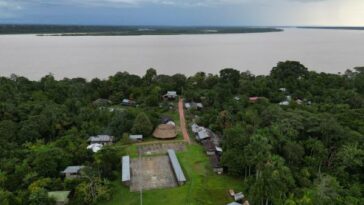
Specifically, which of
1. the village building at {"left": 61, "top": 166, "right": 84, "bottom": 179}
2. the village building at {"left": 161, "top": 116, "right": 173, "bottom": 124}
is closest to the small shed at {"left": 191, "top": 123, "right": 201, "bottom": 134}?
the village building at {"left": 161, "top": 116, "right": 173, "bottom": 124}

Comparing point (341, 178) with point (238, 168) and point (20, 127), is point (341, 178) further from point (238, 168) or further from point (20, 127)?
point (20, 127)

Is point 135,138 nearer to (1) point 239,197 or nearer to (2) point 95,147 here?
(2) point 95,147

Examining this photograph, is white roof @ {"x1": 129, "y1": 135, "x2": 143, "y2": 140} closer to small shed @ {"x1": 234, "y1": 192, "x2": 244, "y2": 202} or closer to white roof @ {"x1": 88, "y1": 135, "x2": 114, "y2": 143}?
white roof @ {"x1": 88, "y1": 135, "x2": 114, "y2": 143}

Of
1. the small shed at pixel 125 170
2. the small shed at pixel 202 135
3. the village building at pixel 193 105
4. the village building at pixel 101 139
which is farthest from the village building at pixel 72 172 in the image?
the village building at pixel 193 105

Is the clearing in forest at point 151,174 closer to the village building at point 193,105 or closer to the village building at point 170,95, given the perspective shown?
the village building at point 193,105

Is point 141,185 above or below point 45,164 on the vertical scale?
below

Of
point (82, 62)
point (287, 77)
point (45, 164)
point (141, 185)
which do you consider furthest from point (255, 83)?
point (82, 62)

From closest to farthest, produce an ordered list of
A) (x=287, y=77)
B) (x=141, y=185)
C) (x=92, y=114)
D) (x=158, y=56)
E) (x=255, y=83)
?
(x=141, y=185) < (x=92, y=114) < (x=255, y=83) < (x=287, y=77) < (x=158, y=56)

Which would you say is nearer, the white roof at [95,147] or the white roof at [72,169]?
the white roof at [72,169]
